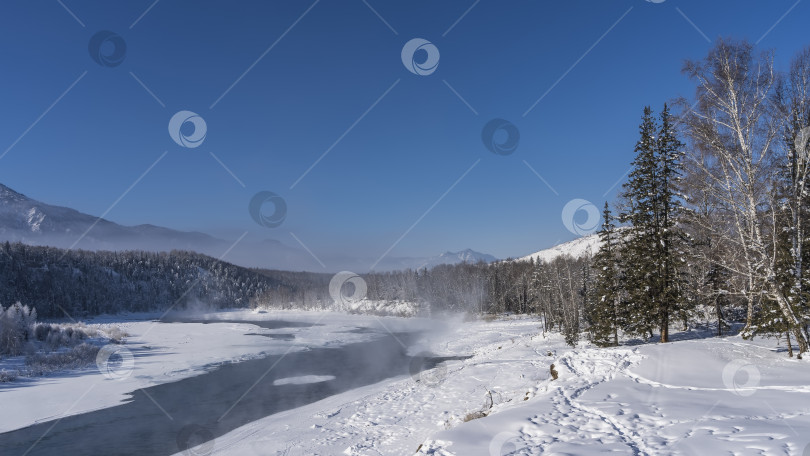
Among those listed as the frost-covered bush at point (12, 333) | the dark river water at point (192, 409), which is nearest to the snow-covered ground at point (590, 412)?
the dark river water at point (192, 409)

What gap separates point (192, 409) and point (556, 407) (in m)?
21.2

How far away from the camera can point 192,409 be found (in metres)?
22.2

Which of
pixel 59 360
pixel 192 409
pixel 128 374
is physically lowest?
pixel 59 360

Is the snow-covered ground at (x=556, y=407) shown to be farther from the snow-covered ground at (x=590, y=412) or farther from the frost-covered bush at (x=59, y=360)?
the frost-covered bush at (x=59, y=360)

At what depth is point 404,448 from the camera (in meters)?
13.5

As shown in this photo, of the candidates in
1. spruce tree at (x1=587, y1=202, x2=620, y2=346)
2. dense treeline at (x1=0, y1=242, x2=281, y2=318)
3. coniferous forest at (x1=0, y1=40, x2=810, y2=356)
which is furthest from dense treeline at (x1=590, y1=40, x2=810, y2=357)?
dense treeline at (x1=0, y1=242, x2=281, y2=318)

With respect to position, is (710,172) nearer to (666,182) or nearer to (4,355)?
(666,182)

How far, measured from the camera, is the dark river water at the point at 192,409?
1714 cm

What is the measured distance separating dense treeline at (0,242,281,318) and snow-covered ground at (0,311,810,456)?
99.9m

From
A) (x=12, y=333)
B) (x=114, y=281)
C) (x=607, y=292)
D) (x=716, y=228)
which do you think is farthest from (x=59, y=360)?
(x=114, y=281)

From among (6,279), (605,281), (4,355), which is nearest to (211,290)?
(6,279)

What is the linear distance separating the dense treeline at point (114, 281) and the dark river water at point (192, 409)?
91173mm

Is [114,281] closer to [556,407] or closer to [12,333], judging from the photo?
[12,333]

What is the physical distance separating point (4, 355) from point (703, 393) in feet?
187
